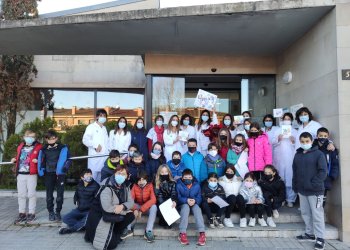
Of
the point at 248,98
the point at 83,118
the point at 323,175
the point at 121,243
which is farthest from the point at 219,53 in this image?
the point at 83,118

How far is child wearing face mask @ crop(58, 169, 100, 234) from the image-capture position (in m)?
5.93

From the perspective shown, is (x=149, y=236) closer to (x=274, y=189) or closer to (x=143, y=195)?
(x=143, y=195)

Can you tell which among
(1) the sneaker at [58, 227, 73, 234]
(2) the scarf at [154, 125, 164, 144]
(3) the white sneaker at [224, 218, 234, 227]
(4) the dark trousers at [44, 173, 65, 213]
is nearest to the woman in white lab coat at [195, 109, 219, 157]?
(2) the scarf at [154, 125, 164, 144]

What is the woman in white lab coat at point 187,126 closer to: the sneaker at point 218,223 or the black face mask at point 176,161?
the black face mask at point 176,161

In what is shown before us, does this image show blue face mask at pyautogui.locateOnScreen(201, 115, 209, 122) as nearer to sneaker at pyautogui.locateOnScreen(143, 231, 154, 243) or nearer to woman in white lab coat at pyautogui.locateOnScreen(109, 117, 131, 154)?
woman in white lab coat at pyautogui.locateOnScreen(109, 117, 131, 154)

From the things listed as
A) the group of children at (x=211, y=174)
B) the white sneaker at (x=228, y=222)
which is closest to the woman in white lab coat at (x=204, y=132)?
the group of children at (x=211, y=174)

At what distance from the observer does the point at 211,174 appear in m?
6.07

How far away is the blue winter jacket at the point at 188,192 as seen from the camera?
19.0 feet

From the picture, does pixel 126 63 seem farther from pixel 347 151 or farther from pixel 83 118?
pixel 347 151

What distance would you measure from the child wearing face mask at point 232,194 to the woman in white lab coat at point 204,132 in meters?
1.20

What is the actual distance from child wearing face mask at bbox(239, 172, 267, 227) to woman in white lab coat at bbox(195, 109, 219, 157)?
1.46 metres

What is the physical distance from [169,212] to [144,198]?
20.4 inches

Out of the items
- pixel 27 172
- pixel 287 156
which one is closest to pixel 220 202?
pixel 287 156

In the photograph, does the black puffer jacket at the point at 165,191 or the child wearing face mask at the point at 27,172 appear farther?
the child wearing face mask at the point at 27,172
